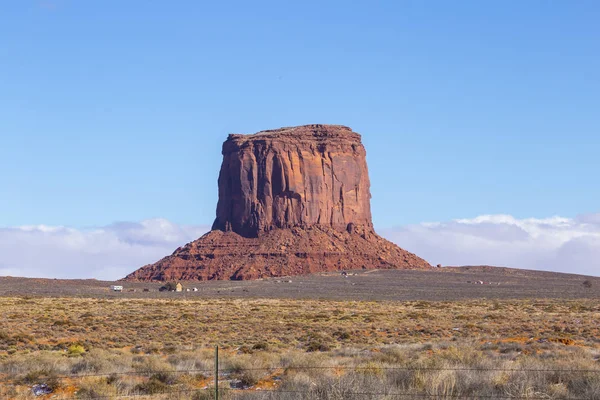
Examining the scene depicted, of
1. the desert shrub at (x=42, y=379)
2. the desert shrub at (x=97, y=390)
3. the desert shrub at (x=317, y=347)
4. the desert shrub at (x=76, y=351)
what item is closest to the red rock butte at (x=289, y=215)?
the desert shrub at (x=317, y=347)

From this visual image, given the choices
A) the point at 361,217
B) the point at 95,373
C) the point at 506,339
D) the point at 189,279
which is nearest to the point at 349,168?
the point at 361,217

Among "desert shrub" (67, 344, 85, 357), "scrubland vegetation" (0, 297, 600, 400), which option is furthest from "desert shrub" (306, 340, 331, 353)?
"desert shrub" (67, 344, 85, 357)

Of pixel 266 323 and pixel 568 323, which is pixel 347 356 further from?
pixel 568 323

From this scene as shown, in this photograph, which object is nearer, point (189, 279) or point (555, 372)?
point (555, 372)

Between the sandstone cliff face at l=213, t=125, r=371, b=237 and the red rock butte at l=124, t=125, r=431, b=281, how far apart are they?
17cm

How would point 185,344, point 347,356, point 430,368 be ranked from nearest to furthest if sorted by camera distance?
1. point 430,368
2. point 347,356
3. point 185,344

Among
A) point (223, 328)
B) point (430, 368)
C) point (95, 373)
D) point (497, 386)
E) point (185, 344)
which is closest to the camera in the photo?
point (497, 386)

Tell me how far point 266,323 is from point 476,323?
9.60 m

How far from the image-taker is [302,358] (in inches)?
744

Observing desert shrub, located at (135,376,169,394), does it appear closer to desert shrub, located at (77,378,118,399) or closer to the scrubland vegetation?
the scrubland vegetation

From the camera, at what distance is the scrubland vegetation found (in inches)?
541

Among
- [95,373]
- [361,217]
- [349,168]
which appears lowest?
[95,373]

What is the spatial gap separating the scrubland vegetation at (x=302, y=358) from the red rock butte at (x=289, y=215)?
7858 cm

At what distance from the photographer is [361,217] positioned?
440 ft
